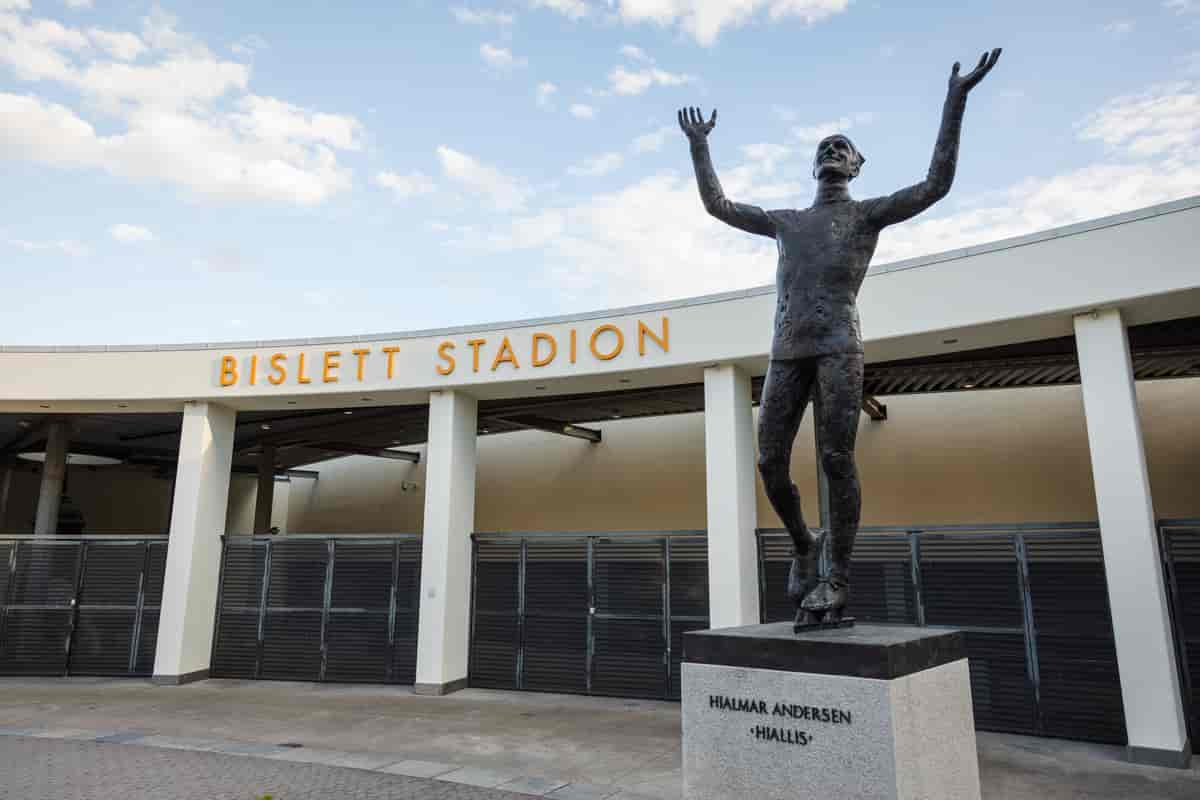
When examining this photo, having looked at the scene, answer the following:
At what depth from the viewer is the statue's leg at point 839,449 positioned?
4406 mm

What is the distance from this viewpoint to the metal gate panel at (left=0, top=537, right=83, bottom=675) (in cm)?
1327

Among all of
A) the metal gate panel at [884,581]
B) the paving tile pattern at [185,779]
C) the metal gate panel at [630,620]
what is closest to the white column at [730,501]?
the metal gate panel at [630,620]

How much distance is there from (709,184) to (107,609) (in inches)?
530

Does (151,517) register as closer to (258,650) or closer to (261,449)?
(261,449)

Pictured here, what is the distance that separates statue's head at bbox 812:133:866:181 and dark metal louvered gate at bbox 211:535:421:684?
9.64 meters

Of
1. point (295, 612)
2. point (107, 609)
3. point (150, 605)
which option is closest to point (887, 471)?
point (295, 612)

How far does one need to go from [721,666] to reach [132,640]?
12.8m

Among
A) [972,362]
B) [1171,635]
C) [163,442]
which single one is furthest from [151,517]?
[1171,635]

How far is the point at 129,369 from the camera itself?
13102mm

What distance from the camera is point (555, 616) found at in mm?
11789

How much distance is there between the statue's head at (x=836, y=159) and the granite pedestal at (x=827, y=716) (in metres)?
2.73

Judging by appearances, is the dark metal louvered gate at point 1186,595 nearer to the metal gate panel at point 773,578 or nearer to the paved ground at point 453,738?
the paved ground at point 453,738

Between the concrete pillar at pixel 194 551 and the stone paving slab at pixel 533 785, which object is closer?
the stone paving slab at pixel 533 785

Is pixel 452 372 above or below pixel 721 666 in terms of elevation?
above
